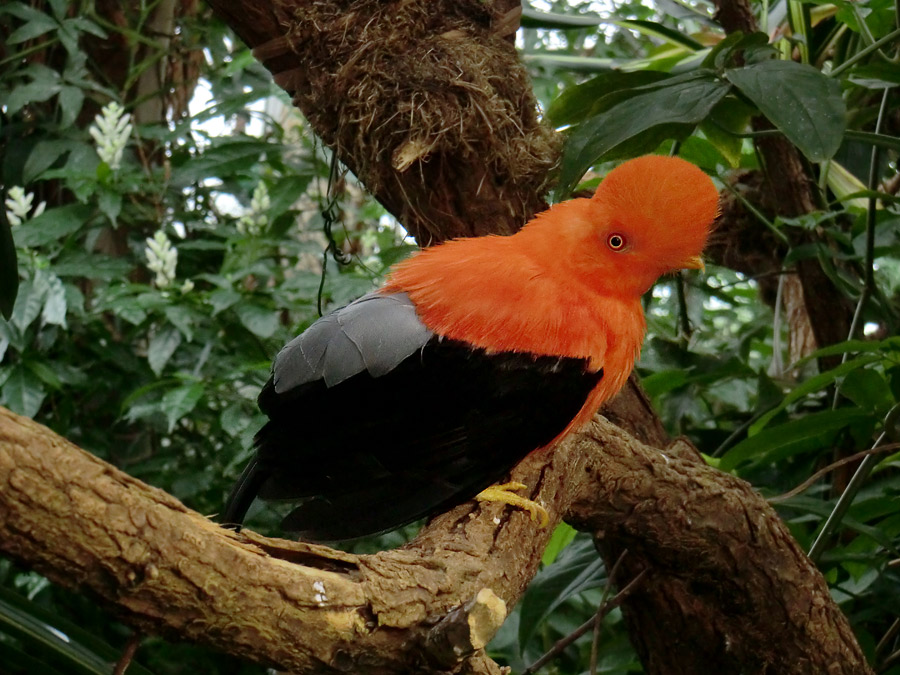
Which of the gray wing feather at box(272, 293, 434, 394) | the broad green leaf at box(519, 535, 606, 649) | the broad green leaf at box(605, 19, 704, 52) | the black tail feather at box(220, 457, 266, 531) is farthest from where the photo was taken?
the broad green leaf at box(605, 19, 704, 52)

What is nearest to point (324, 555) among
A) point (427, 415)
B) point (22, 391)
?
point (427, 415)

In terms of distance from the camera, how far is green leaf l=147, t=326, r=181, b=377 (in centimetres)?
264

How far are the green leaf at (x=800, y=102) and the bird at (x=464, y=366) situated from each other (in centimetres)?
20

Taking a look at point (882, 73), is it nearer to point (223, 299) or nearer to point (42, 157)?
point (223, 299)

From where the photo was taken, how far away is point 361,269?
2.71m

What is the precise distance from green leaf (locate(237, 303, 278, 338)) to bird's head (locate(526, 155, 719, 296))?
1168 mm

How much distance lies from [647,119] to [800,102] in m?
0.27

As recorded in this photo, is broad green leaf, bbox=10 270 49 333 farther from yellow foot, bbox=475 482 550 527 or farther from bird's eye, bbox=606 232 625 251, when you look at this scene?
bird's eye, bbox=606 232 625 251

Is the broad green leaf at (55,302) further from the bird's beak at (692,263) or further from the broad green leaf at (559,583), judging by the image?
the bird's beak at (692,263)

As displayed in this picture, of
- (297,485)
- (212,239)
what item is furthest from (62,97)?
(297,485)

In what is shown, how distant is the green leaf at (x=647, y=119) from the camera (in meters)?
1.71

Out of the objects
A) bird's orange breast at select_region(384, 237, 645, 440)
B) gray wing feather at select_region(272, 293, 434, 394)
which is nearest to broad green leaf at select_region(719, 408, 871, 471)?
bird's orange breast at select_region(384, 237, 645, 440)

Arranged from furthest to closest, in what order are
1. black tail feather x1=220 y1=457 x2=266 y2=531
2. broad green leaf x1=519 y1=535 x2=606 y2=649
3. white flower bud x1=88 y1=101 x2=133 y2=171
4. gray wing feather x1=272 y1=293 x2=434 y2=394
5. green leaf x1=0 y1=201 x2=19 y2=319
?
white flower bud x1=88 y1=101 x2=133 y2=171 < broad green leaf x1=519 y1=535 x2=606 y2=649 < black tail feather x1=220 y1=457 x2=266 y2=531 < green leaf x1=0 y1=201 x2=19 y2=319 < gray wing feather x1=272 y1=293 x2=434 y2=394

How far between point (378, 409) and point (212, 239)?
1955 mm
